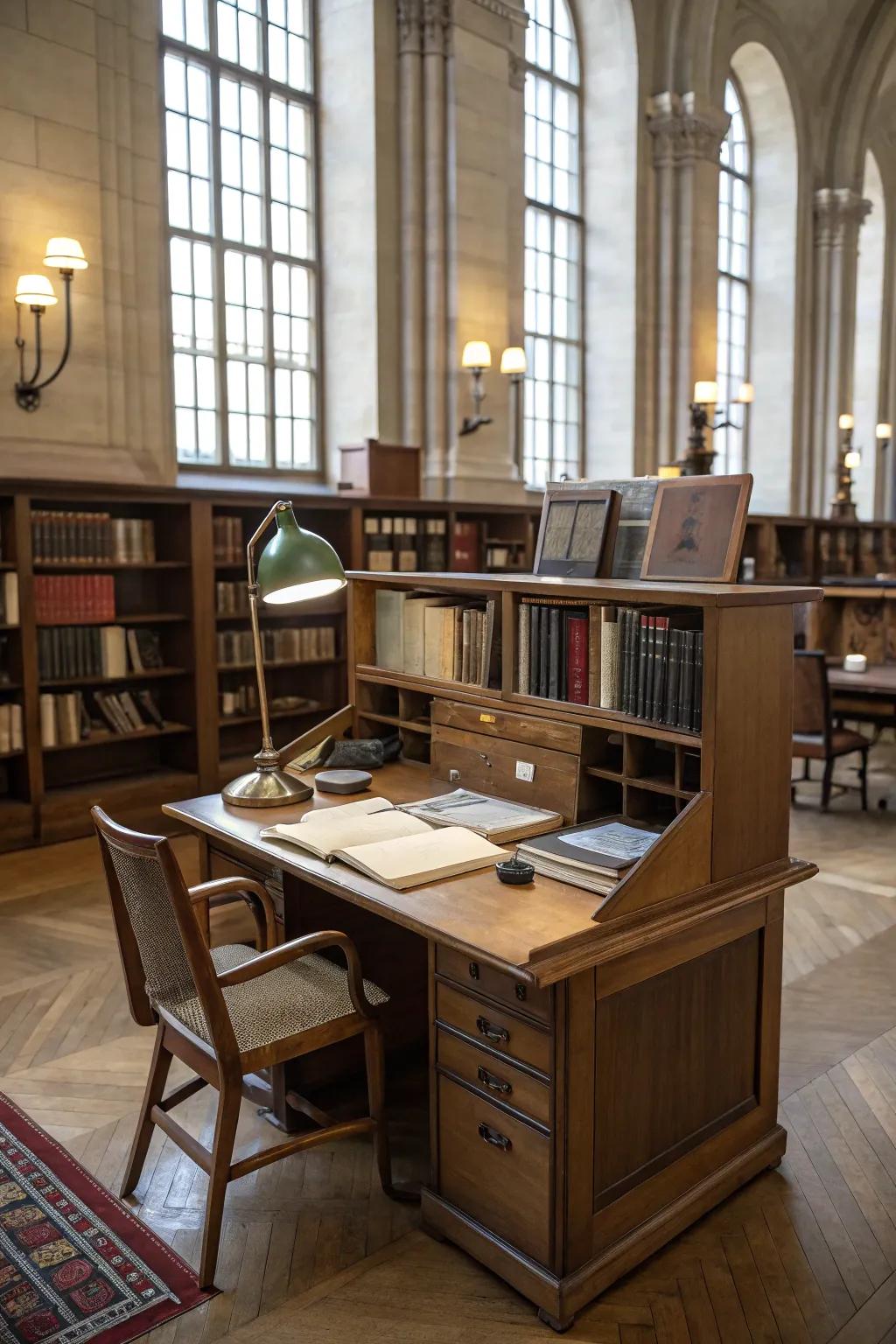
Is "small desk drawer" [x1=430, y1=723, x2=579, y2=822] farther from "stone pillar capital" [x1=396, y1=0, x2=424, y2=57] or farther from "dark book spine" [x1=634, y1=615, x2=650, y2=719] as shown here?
"stone pillar capital" [x1=396, y1=0, x2=424, y2=57]

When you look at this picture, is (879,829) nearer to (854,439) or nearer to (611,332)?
(611,332)

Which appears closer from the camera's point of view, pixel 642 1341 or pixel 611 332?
pixel 642 1341

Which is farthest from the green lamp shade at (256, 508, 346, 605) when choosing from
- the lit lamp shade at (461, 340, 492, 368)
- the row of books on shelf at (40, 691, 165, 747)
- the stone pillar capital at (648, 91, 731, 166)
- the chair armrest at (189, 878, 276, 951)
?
the stone pillar capital at (648, 91, 731, 166)

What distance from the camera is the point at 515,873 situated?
270cm

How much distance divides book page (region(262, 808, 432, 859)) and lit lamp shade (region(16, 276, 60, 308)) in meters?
4.23

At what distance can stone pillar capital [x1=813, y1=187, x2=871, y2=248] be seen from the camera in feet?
46.6

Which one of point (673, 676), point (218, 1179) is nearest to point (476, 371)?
point (673, 676)

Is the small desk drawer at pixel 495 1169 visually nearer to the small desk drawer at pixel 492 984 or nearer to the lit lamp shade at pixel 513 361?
the small desk drawer at pixel 492 984

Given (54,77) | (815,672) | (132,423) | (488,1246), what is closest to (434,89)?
(54,77)

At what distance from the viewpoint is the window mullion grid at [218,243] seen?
800cm

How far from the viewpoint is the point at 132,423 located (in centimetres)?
698

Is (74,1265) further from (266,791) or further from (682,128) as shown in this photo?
(682,128)

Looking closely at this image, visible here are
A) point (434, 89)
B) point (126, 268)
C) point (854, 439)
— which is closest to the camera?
point (126, 268)

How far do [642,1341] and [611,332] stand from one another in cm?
1055
